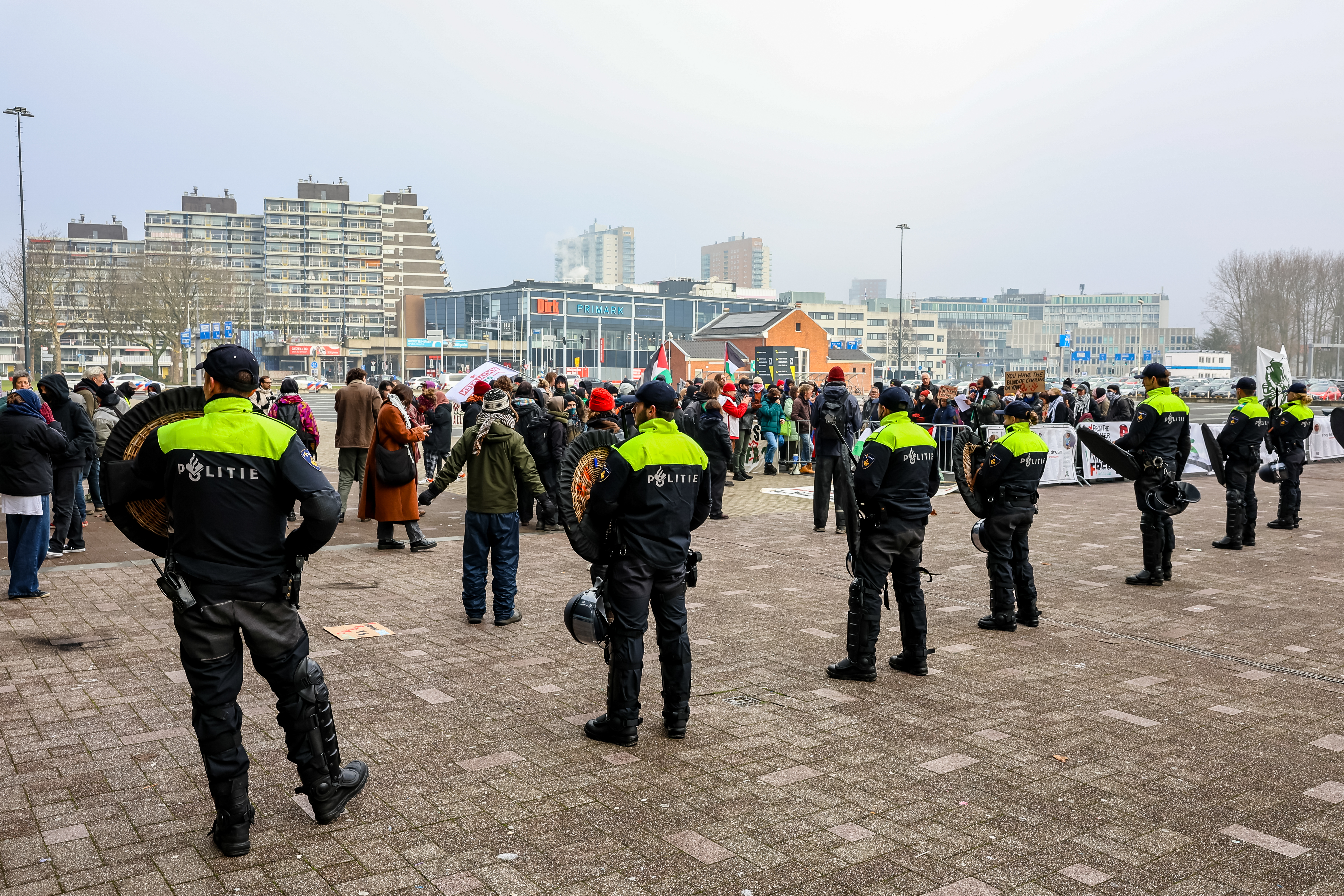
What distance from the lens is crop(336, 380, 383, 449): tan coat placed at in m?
12.7

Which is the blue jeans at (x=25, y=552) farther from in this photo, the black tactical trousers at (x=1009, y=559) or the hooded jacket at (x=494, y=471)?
the black tactical trousers at (x=1009, y=559)

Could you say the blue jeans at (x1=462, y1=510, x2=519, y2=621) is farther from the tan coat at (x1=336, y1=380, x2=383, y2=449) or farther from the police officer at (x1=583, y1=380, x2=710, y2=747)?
the tan coat at (x1=336, y1=380, x2=383, y2=449)

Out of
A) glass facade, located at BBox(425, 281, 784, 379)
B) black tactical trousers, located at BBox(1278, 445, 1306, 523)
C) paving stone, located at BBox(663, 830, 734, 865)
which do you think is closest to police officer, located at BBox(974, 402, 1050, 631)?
paving stone, located at BBox(663, 830, 734, 865)

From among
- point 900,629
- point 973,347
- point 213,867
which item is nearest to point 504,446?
point 900,629

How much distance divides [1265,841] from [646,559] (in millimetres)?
3056

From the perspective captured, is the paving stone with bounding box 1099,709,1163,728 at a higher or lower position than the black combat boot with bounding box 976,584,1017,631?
lower

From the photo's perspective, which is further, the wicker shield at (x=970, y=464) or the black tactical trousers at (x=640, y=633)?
the wicker shield at (x=970, y=464)

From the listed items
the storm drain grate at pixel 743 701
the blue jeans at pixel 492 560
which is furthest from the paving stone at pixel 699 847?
the blue jeans at pixel 492 560

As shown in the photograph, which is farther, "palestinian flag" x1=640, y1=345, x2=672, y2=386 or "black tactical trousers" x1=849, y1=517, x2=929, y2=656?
"palestinian flag" x1=640, y1=345, x2=672, y2=386

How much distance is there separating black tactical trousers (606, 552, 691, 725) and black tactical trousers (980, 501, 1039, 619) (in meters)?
3.39

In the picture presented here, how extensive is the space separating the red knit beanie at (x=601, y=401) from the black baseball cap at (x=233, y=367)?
94.8 inches

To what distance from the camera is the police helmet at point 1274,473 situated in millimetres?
13336

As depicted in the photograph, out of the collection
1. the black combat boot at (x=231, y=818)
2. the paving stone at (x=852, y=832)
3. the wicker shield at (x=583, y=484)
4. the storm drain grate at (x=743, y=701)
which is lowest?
the storm drain grate at (x=743, y=701)

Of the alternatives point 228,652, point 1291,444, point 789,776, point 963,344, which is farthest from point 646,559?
point 963,344
